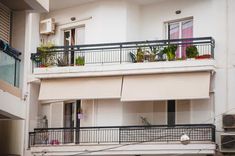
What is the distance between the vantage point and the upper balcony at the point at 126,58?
22625 mm

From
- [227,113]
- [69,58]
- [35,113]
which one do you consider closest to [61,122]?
[35,113]

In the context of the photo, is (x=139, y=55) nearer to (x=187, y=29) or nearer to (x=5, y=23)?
(x=187, y=29)

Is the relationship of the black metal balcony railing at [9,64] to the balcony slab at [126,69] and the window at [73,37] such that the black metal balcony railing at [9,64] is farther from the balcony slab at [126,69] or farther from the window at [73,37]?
the window at [73,37]

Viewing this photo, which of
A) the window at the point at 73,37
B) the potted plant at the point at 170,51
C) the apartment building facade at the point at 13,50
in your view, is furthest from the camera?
the window at the point at 73,37

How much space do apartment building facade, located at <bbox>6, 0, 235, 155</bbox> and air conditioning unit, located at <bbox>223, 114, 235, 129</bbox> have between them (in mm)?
177

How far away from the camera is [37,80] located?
974 inches

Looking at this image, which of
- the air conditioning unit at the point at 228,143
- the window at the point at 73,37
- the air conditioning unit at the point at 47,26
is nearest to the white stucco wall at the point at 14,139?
the window at the point at 73,37

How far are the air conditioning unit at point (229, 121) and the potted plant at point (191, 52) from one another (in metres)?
2.60

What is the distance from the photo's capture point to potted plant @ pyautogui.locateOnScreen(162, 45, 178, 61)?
23000 millimetres

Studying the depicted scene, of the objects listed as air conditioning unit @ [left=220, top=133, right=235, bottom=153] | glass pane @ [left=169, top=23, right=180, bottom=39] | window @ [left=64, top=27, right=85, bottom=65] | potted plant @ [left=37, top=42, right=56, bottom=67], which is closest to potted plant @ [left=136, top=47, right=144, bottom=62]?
glass pane @ [left=169, top=23, right=180, bottom=39]

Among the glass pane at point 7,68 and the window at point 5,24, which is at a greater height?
the window at point 5,24

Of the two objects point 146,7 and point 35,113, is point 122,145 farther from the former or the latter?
point 146,7

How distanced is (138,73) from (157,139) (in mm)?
2643

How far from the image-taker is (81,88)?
949 inches
